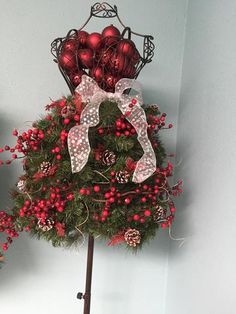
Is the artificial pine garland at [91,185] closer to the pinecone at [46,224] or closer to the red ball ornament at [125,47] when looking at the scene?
the pinecone at [46,224]

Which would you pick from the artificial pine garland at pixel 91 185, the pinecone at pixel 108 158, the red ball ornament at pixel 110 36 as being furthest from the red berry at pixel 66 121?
the red ball ornament at pixel 110 36

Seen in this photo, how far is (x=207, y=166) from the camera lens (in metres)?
0.98

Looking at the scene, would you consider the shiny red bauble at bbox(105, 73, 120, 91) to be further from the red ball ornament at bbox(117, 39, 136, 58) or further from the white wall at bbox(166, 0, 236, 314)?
the white wall at bbox(166, 0, 236, 314)

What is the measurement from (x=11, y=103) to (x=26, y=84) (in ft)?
0.26

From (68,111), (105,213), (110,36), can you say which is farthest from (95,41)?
(105,213)

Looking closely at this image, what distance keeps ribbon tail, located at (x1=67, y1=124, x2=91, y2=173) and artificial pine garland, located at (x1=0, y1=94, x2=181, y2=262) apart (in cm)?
3

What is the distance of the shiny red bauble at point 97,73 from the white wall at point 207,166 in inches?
14.0

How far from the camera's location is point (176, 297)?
1112 millimetres

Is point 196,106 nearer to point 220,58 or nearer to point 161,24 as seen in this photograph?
point 220,58

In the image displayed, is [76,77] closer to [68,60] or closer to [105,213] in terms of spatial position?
[68,60]

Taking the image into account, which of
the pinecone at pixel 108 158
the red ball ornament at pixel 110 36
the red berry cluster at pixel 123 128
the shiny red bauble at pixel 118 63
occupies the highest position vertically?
the red ball ornament at pixel 110 36

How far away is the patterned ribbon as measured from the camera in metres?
0.71

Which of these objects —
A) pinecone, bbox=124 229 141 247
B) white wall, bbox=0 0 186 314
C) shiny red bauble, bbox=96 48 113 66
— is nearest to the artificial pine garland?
pinecone, bbox=124 229 141 247

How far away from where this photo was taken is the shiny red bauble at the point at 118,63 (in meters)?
0.78
